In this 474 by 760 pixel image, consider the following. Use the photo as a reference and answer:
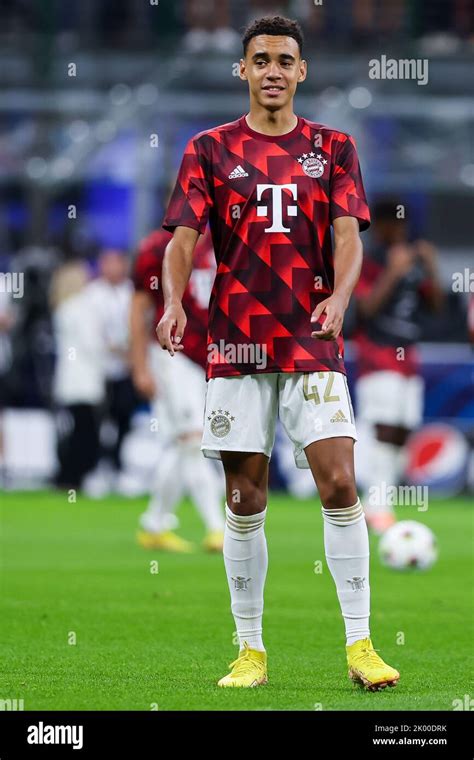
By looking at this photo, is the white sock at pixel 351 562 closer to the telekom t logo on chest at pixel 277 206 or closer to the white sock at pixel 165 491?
the telekom t logo on chest at pixel 277 206

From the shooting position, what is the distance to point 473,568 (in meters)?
10.4

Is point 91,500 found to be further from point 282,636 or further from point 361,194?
point 361,194

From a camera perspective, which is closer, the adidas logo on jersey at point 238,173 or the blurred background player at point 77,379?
the adidas logo on jersey at point 238,173

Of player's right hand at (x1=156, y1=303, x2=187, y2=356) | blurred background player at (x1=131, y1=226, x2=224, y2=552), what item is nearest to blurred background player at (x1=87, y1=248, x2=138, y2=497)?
blurred background player at (x1=131, y1=226, x2=224, y2=552)

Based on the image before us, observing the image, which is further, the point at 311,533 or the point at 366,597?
the point at 311,533

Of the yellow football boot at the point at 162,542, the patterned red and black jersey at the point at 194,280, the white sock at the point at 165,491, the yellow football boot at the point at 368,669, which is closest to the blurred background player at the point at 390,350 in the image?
the yellow football boot at the point at 162,542

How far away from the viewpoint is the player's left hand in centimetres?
554

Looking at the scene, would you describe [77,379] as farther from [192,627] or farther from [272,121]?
[272,121]

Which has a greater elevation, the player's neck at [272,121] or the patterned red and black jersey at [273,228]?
the player's neck at [272,121]

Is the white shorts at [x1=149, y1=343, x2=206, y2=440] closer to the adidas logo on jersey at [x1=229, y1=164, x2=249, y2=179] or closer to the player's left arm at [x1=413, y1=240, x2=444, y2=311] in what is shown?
the player's left arm at [x1=413, y1=240, x2=444, y2=311]

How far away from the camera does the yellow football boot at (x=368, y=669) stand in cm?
563
